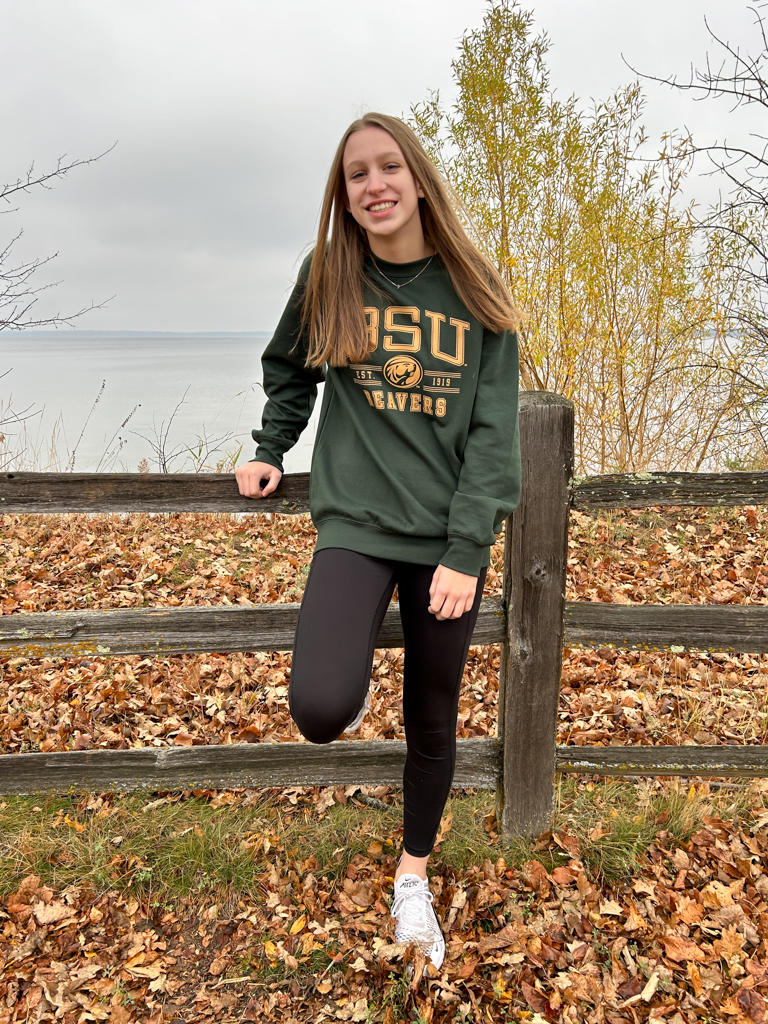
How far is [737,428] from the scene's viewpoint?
6.52m

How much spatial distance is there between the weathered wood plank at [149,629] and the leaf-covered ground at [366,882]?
0.88 metres

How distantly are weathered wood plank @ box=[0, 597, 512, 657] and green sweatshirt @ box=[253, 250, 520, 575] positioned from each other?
2.03 ft

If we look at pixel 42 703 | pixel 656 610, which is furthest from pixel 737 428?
pixel 42 703

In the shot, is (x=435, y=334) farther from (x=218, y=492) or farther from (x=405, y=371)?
(x=218, y=492)

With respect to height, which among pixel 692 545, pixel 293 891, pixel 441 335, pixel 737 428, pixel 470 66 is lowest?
pixel 293 891

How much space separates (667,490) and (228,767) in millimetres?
2115

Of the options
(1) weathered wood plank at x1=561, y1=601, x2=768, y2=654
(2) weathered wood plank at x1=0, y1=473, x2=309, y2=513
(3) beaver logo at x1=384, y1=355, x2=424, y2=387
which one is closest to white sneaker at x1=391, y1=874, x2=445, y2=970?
(1) weathered wood plank at x1=561, y1=601, x2=768, y2=654

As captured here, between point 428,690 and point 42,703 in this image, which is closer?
point 428,690

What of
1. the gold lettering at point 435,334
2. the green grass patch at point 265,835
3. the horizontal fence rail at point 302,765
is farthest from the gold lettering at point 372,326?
the green grass patch at point 265,835

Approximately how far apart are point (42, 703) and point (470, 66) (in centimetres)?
668

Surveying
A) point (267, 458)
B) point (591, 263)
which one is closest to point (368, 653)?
point (267, 458)

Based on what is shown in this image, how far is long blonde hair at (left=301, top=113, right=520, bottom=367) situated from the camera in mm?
1978

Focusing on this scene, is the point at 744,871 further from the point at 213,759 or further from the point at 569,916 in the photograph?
the point at 213,759

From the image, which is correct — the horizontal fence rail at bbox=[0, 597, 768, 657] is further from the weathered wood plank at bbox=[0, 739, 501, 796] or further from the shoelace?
the shoelace
